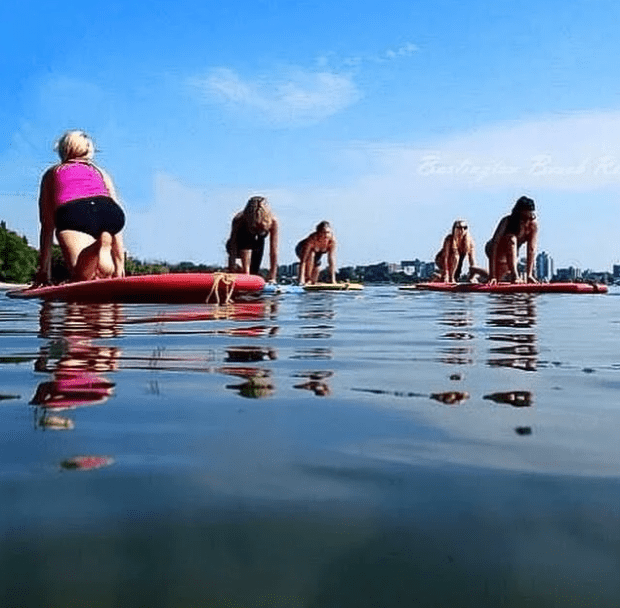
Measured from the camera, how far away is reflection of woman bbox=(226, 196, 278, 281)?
1198 centimetres

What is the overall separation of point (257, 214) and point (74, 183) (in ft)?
15.1

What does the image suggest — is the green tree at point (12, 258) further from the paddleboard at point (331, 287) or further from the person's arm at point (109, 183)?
the person's arm at point (109, 183)

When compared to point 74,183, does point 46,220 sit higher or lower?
lower

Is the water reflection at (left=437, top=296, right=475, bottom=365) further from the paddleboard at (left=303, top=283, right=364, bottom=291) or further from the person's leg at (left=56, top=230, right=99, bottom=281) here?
the paddleboard at (left=303, top=283, right=364, bottom=291)

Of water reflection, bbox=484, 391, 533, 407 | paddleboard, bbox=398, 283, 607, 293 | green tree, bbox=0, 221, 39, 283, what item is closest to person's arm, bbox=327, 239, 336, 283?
paddleboard, bbox=398, 283, 607, 293

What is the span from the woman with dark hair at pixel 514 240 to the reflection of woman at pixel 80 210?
292 inches

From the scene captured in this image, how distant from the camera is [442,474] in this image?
4.50 feet

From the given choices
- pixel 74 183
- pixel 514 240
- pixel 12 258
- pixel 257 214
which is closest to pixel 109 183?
pixel 74 183

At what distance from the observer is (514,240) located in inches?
543

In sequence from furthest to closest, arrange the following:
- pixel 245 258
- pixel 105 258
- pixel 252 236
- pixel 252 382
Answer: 1. pixel 245 258
2. pixel 252 236
3. pixel 105 258
4. pixel 252 382

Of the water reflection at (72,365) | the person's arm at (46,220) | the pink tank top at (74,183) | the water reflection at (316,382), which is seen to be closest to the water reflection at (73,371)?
the water reflection at (72,365)

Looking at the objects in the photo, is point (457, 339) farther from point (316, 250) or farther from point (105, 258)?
point (316, 250)

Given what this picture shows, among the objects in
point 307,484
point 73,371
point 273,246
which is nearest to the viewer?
point 307,484

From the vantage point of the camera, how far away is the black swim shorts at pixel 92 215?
7453 mm
